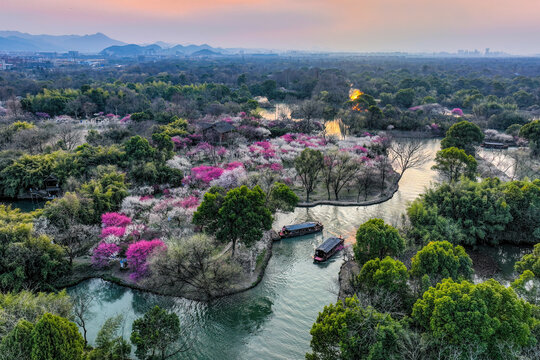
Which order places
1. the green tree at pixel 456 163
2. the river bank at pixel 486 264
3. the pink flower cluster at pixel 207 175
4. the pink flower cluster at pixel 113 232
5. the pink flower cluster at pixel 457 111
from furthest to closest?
the pink flower cluster at pixel 457 111 < the pink flower cluster at pixel 207 175 < the green tree at pixel 456 163 < the pink flower cluster at pixel 113 232 < the river bank at pixel 486 264

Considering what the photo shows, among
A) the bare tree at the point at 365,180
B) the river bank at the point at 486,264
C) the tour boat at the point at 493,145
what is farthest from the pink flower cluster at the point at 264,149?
the tour boat at the point at 493,145

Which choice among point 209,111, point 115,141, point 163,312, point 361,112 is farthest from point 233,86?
point 163,312

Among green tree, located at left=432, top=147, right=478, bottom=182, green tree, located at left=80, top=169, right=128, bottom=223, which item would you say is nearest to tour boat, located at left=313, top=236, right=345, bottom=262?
green tree, located at left=432, top=147, right=478, bottom=182

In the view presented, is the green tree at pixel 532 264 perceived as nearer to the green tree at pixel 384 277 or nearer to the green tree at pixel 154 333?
the green tree at pixel 384 277

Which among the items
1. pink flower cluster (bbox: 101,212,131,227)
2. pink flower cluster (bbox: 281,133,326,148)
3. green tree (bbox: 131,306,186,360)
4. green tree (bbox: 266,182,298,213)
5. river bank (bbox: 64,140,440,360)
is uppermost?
pink flower cluster (bbox: 281,133,326,148)

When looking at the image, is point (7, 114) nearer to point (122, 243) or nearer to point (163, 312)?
point (122, 243)

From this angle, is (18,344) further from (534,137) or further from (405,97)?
(405,97)

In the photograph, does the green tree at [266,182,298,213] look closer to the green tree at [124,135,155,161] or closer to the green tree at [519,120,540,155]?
the green tree at [124,135,155,161]
